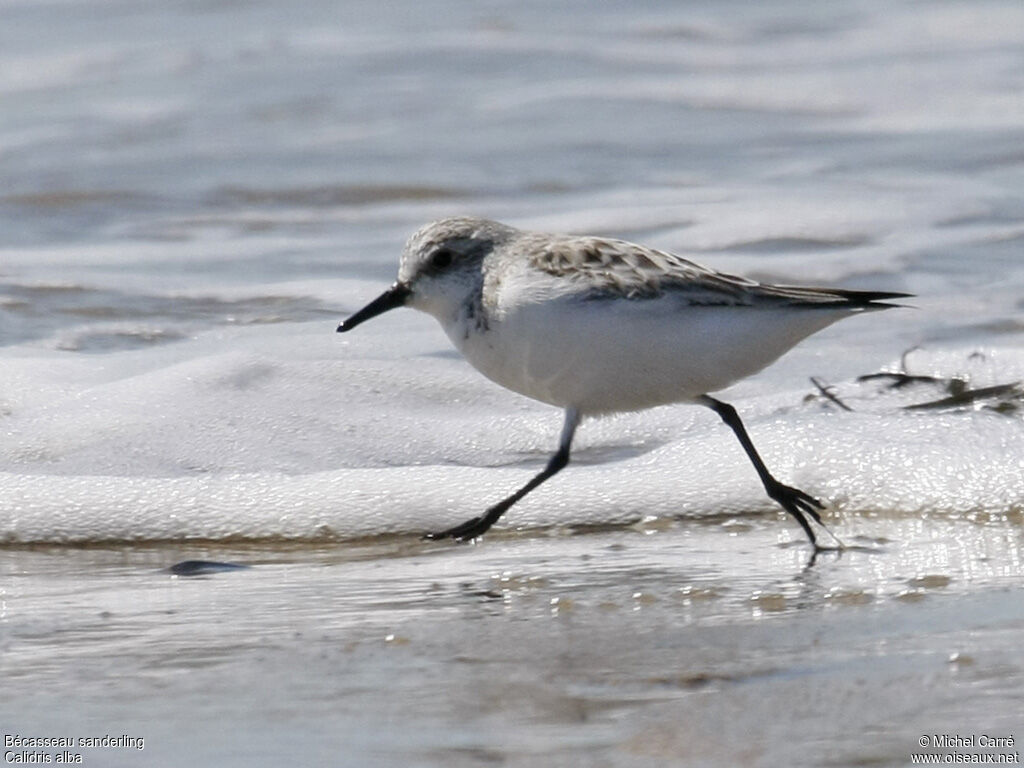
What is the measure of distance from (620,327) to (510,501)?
607 millimetres

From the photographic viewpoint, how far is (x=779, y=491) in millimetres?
4582

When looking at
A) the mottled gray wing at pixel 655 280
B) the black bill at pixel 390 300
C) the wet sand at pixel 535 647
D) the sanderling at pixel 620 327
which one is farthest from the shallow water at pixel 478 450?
the mottled gray wing at pixel 655 280

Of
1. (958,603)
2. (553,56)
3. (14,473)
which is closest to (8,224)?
(14,473)

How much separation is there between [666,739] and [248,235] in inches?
274

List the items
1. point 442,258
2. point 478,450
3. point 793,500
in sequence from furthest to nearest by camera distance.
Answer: point 478,450
point 442,258
point 793,500

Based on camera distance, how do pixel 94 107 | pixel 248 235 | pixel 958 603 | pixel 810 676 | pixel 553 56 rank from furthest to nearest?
pixel 553 56
pixel 94 107
pixel 248 235
pixel 958 603
pixel 810 676

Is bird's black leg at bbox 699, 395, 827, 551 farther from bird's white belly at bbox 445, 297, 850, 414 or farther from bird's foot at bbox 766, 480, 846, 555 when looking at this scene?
bird's white belly at bbox 445, 297, 850, 414

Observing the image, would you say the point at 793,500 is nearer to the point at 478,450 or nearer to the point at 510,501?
the point at 510,501

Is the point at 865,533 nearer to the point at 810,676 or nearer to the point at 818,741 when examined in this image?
the point at 810,676

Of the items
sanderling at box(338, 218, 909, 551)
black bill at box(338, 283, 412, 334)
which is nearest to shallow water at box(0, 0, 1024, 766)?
sanderling at box(338, 218, 909, 551)

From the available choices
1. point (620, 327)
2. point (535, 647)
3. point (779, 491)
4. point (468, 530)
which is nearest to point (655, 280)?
point (620, 327)

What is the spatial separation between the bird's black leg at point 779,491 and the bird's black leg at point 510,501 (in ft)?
1.20

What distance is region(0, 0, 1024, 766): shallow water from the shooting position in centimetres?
320

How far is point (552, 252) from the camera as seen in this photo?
459 centimetres
